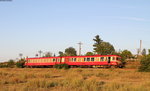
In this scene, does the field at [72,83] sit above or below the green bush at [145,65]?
below

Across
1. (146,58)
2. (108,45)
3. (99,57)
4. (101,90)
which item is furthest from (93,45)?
(101,90)

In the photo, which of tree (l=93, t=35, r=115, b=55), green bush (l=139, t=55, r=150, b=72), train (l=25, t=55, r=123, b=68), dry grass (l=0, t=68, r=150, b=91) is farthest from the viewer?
tree (l=93, t=35, r=115, b=55)

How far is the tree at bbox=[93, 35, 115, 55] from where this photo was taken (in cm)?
6729

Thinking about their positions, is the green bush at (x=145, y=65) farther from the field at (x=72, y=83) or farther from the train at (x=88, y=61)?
the field at (x=72, y=83)

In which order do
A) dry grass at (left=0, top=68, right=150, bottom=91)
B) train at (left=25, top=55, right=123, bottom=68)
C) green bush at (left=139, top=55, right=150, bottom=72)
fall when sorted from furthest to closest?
train at (left=25, top=55, right=123, bottom=68), green bush at (left=139, top=55, right=150, bottom=72), dry grass at (left=0, top=68, right=150, bottom=91)

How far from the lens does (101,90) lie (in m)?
10.6

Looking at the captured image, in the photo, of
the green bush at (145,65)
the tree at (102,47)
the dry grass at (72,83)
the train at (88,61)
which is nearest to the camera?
the dry grass at (72,83)

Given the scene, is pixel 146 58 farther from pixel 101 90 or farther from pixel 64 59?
pixel 101 90

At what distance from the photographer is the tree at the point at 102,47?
67.3 m

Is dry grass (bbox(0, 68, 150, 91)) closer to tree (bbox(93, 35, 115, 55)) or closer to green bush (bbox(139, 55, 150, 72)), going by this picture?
green bush (bbox(139, 55, 150, 72))

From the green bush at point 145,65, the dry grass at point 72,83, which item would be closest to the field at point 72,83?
the dry grass at point 72,83

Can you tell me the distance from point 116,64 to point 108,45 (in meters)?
41.4

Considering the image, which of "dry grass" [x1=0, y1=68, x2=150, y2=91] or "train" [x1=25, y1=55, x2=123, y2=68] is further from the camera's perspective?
"train" [x1=25, y1=55, x2=123, y2=68]

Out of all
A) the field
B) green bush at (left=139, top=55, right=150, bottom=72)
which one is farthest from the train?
the field
